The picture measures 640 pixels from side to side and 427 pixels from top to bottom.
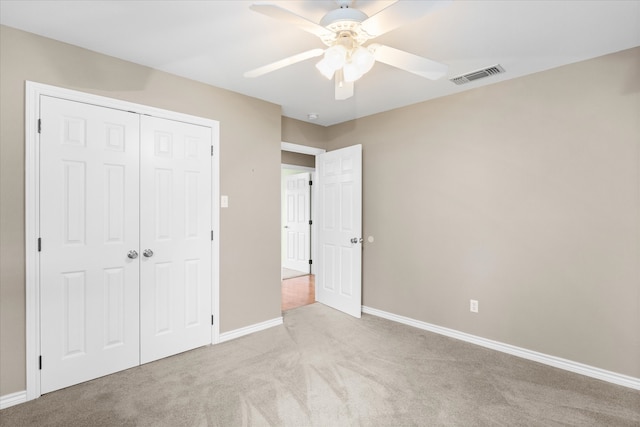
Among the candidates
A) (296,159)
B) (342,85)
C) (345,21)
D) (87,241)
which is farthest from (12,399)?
(296,159)

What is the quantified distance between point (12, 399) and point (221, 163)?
2.27m

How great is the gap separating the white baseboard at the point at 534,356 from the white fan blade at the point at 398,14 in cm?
287

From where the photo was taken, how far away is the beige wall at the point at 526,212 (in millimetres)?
2414

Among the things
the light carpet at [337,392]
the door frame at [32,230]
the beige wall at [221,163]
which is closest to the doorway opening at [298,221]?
the beige wall at [221,163]

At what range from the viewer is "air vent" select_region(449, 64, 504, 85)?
2679mm

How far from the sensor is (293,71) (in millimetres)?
2729

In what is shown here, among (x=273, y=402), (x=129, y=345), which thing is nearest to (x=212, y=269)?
(x=129, y=345)

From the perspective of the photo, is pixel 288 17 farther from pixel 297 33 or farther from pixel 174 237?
pixel 174 237

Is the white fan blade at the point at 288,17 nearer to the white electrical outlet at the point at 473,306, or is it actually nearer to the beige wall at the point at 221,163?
the beige wall at the point at 221,163

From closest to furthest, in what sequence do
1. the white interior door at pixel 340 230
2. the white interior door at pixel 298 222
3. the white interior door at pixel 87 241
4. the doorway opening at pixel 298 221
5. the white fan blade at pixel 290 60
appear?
the white fan blade at pixel 290 60
the white interior door at pixel 87 241
the white interior door at pixel 340 230
the doorway opening at pixel 298 221
the white interior door at pixel 298 222

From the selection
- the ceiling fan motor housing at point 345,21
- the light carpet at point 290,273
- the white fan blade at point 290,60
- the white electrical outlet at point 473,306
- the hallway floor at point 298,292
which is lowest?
the hallway floor at point 298,292

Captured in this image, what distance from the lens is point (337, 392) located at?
226cm

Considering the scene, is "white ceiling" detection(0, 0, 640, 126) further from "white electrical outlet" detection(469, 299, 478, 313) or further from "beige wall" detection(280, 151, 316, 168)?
"beige wall" detection(280, 151, 316, 168)

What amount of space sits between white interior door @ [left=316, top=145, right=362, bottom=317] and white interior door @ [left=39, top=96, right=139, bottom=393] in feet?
7.55
